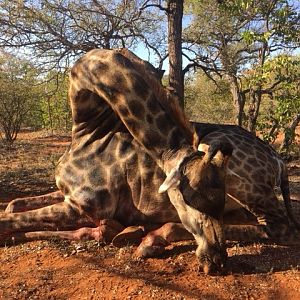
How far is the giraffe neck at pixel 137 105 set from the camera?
3174 mm

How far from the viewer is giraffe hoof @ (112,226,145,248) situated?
3.65 meters

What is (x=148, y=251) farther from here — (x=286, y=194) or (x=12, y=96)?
(x=12, y=96)

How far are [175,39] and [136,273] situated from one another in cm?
591

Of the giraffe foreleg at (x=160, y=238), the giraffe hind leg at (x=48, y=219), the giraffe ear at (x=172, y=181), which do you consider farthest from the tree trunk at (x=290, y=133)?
the giraffe ear at (x=172, y=181)

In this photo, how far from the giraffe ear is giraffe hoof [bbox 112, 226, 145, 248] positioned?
1065 millimetres

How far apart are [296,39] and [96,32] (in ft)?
13.4

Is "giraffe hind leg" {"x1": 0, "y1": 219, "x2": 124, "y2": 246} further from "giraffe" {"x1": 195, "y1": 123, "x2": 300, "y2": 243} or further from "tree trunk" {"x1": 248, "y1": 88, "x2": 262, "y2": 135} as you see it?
"tree trunk" {"x1": 248, "y1": 88, "x2": 262, "y2": 135}

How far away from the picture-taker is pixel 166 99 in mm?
3225

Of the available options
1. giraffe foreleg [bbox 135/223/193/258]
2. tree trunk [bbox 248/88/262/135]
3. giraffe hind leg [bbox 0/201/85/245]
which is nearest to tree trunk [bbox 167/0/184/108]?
tree trunk [bbox 248/88/262/135]

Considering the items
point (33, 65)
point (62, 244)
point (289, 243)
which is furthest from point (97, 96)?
point (33, 65)

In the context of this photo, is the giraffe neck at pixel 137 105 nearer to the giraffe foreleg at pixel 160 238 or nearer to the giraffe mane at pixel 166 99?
the giraffe mane at pixel 166 99

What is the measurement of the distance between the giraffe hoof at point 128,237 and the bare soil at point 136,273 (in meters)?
0.08

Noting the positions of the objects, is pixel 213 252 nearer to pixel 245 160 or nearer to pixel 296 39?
pixel 245 160

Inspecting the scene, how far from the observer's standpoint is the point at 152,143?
3201mm
